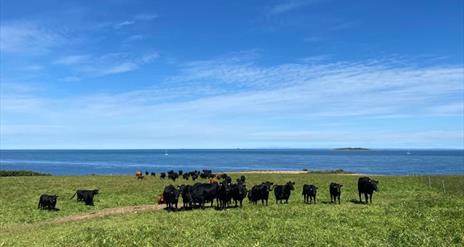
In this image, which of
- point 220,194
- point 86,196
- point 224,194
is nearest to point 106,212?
point 86,196

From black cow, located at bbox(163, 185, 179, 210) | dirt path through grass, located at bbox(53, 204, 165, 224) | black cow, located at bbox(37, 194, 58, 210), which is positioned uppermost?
black cow, located at bbox(163, 185, 179, 210)

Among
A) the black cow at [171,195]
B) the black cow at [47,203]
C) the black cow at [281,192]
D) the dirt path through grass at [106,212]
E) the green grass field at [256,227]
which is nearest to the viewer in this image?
the green grass field at [256,227]

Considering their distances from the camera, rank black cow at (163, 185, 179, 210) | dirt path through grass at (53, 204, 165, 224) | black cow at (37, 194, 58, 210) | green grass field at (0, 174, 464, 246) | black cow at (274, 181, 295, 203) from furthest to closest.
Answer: black cow at (37, 194, 58, 210) < black cow at (274, 181, 295, 203) < black cow at (163, 185, 179, 210) < dirt path through grass at (53, 204, 165, 224) < green grass field at (0, 174, 464, 246)

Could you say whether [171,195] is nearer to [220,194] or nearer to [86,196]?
[220,194]

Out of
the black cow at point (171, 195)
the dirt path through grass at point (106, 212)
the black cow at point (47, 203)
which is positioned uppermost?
the black cow at point (171, 195)

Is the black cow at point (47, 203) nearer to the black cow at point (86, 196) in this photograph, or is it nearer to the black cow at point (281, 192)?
the black cow at point (86, 196)

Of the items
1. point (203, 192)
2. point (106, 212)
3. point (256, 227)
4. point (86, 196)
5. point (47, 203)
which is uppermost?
point (203, 192)

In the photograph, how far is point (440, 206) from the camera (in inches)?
1021

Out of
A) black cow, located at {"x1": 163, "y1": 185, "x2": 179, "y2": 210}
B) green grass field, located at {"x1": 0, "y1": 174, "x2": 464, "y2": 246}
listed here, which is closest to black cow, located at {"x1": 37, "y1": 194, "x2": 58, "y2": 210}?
green grass field, located at {"x1": 0, "y1": 174, "x2": 464, "y2": 246}

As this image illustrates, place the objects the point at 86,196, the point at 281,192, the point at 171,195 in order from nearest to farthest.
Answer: the point at 171,195 < the point at 281,192 < the point at 86,196

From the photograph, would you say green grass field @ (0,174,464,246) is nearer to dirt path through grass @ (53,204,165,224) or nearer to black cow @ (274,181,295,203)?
dirt path through grass @ (53,204,165,224)

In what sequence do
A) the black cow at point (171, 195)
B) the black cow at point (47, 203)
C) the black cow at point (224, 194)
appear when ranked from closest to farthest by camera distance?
the black cow at point (171, 195) → the black cow at point (224, 194) → the black cow at point (47, 203)

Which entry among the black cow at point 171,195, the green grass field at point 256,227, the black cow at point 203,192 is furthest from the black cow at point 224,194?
the black cow at point 171,195

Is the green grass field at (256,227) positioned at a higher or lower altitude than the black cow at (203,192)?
lower
